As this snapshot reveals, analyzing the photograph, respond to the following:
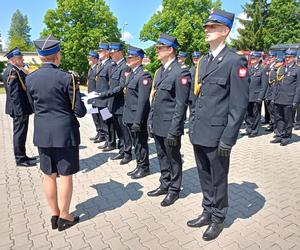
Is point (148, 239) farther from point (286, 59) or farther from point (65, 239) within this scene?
point (286, 59)

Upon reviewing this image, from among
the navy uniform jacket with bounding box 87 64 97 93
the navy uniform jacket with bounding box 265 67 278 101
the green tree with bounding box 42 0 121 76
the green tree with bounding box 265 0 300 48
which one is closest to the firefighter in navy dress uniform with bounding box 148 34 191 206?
the navy uniform jacket with bounding box 87 64 97 93

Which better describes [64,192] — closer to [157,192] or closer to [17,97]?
[157,192]

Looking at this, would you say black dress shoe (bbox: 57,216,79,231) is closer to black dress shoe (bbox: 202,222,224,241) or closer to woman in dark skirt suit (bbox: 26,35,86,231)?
woman in dark skirt suit (bbox: 26,35,86,231)

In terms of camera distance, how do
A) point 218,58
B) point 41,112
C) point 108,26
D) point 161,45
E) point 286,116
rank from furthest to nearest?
1. point 108,26
2. point 286,116
3. point 161,45
4. point 41,112
5. point 218,58

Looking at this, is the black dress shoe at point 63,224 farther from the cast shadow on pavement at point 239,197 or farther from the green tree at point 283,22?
the green tree at point 283,22

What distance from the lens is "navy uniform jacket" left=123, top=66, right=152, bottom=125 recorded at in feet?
15.5

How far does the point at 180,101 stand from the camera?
12.5 feet

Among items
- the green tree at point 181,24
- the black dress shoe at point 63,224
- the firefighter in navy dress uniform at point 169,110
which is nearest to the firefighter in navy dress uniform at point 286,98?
the firefighter in navy dress uniform at point 169,110

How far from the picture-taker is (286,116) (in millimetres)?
7195

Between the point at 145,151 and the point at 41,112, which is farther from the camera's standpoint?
the point at 145,151

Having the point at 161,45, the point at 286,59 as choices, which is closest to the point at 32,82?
the point at 161,45

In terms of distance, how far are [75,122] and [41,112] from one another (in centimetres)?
38

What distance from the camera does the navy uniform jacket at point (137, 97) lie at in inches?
186

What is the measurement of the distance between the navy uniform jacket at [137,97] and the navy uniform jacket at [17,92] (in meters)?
1.92
